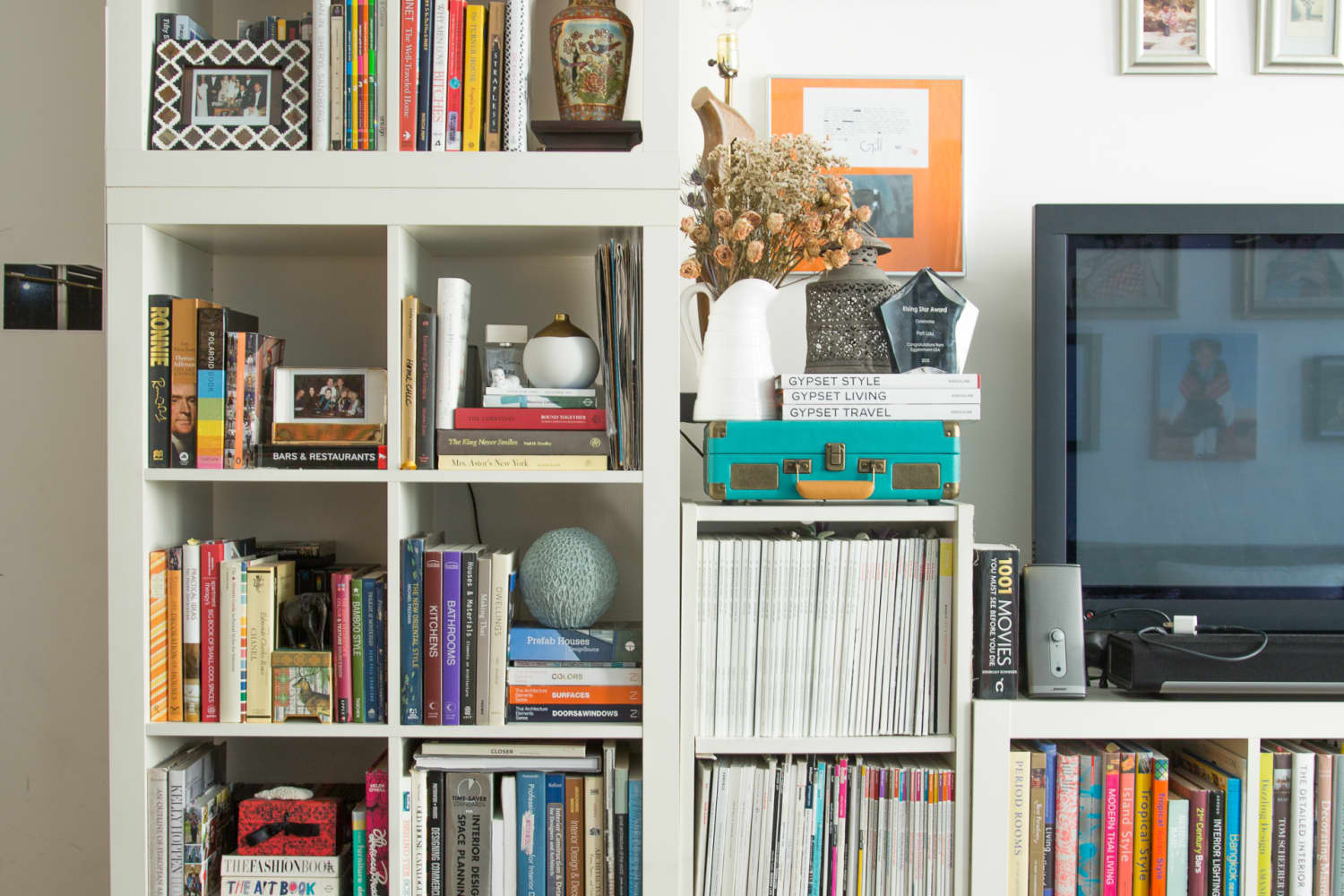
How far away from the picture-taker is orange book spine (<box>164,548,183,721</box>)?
1.25 m

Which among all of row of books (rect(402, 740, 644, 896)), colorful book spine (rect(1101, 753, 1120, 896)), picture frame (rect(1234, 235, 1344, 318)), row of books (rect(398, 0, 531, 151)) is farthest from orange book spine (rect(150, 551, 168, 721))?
picture frame (rect(1234, 235, 1344, 318))

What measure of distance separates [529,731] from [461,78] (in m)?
0.93

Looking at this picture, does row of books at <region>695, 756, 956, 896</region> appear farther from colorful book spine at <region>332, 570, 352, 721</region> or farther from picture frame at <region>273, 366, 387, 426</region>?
picture frame at <region>273, 366, 387, 426</region>

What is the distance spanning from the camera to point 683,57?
162 centimetres

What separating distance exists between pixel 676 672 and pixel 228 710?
2.08 feet

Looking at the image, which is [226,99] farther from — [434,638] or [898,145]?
[898,145]

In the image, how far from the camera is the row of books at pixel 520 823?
1249mm

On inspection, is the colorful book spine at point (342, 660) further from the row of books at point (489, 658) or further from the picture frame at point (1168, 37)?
the picture frame at point (1168, 37)

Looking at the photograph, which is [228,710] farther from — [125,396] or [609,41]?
[609,41]

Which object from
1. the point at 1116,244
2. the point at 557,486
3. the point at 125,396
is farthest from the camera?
the point at 557,486

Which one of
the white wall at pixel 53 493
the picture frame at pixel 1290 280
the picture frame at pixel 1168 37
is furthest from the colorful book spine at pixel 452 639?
the picture frame at pixel 1168 37

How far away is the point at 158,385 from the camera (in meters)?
1.24

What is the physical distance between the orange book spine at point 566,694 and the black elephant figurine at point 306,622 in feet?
0.94

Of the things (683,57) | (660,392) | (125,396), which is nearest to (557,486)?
(660,392)
